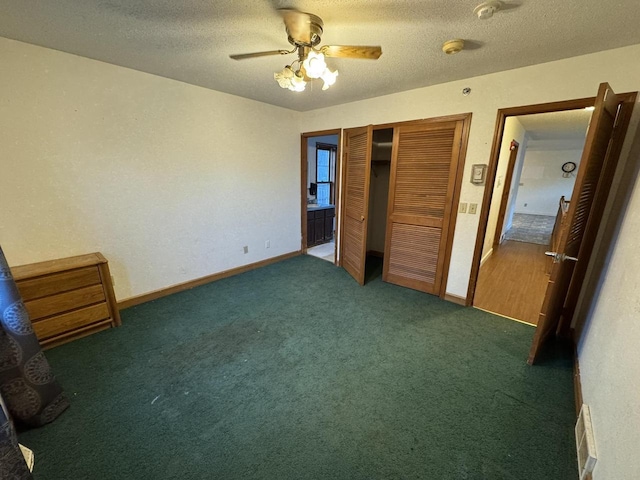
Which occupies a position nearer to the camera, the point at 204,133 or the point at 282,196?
the point at 204,133

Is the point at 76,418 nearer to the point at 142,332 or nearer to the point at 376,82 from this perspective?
the point at 142,332

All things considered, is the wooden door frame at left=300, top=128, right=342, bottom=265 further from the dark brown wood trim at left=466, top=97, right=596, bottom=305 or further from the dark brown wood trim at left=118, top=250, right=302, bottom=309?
the dark brown wood trim at left=466, top=97, right=596, bottom=305

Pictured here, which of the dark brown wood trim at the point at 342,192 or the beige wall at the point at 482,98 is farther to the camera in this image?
the dark brown wood trim at the point at 342,192

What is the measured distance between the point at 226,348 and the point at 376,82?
9.46ft

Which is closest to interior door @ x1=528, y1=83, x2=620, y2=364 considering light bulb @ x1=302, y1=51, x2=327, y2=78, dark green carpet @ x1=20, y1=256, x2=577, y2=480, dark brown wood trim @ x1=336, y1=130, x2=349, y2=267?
dark green carpet @ x1=20, y1=256, x2=577, y2=480

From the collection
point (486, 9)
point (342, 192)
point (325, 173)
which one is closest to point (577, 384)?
point (486, 9)

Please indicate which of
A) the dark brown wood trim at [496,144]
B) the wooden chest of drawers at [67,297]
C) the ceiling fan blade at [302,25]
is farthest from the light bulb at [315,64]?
the wooden chest of drawers at [67,297]

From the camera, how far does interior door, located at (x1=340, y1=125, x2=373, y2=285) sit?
317cm

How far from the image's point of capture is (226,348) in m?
2.18

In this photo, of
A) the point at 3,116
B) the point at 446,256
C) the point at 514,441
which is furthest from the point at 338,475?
the point at 3,116

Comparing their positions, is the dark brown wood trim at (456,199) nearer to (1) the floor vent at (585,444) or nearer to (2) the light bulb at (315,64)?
(1) the floor vent at (585,444)

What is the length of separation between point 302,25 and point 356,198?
2.16m

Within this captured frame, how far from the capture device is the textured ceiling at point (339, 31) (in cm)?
145

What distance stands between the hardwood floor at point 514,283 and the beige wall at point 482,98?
1.59ft
